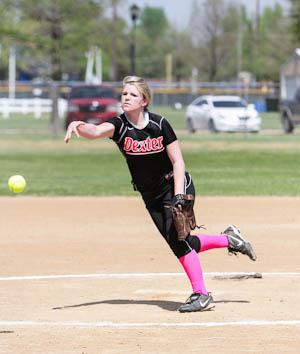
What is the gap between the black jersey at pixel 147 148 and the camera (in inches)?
328

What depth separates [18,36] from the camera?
1678 inches

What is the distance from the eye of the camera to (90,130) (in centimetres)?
811

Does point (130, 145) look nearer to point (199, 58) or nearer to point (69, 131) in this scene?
point (69, 131)

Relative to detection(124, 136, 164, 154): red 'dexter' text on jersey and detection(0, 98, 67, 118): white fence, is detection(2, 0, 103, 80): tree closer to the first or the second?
detection(0, 98, 67, 118): white fence

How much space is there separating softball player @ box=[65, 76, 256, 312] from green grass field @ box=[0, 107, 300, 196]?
33.8 feet

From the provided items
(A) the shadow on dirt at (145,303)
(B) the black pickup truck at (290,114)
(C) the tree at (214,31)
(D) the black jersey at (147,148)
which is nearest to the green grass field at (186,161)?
(B) the black pickup truck at (290,114)

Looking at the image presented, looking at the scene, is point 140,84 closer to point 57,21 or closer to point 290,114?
point 290,114

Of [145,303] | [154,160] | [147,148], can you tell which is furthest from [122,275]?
[147,148]

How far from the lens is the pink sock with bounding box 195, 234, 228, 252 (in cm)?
882

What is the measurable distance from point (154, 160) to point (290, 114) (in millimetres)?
31060

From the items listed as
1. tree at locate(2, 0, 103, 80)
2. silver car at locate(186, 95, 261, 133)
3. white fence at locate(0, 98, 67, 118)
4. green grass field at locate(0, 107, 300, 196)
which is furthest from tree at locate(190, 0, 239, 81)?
green grass field at locate(0, 107, 300, 196)

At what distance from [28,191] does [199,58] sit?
67103mm

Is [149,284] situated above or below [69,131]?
below

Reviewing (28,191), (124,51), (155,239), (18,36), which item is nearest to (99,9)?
(18,36)
